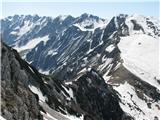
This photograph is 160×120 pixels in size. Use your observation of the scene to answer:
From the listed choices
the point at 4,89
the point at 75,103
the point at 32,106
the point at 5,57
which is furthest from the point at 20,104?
the point at 75,103

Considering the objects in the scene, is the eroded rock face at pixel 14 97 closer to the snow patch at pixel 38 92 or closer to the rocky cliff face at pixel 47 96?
the rocky cliff face at pixel 47 96

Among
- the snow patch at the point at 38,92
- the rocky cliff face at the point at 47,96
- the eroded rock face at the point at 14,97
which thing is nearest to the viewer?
the eroded rock face at the point at 14,97

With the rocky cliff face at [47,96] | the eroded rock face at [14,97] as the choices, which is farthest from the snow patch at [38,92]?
the eroded rock face at [14,97]

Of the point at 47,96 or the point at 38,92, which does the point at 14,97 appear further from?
the point at 47,96

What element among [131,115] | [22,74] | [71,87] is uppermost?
[22,74]

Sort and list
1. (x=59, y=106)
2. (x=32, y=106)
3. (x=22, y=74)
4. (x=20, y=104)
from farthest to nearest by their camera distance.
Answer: (x=59, y=106)
(x=22, y=74)
(x=32, y=106)
(x=20, y=104)

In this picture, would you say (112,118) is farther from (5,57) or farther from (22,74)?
(5,57)

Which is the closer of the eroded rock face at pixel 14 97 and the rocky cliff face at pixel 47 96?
the eroded rock face at pixel 14 97

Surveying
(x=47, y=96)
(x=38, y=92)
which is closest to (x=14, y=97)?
(x=38, y=92)

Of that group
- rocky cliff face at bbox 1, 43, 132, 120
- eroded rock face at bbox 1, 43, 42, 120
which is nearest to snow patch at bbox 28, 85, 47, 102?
rocky cliff face at bbox 1, 43, 132, 120
